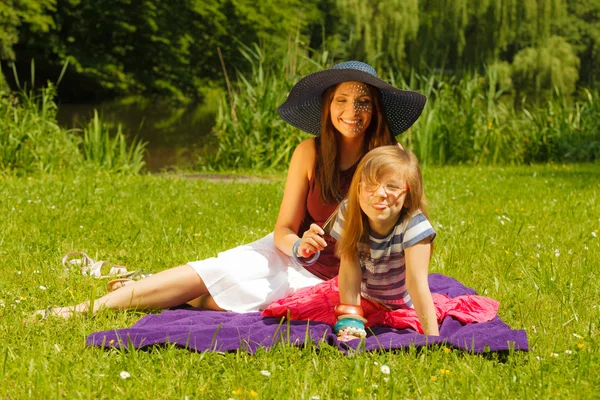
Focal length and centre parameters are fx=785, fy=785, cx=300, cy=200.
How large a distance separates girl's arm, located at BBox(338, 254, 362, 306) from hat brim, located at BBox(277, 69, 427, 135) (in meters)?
0.80

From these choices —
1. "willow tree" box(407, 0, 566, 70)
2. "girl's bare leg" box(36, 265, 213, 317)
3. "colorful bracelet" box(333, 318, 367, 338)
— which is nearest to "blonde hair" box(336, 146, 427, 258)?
"colorful bracelet" box(333, 318, 367, 338)

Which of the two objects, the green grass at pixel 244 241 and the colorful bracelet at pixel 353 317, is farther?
the colorful bracelet at pixel 353 317

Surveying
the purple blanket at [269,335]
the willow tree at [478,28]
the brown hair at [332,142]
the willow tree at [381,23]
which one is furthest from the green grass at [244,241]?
the willow tree at [478,28]

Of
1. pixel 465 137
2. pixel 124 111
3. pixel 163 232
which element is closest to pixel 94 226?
pixel 163 232

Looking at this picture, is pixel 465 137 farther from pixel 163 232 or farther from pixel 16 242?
pixel 16 242

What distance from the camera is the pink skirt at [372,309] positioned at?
337cm

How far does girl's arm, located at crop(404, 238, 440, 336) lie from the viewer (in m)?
3.08

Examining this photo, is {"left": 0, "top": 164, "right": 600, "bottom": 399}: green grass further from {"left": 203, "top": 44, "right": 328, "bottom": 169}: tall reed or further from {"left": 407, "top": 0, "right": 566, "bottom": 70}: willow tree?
{"left": 407, "top": 0, "right": 566, "bottom": 70}: willow tree

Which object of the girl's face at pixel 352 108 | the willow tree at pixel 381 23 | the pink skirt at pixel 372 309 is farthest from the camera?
the willow tree at pixel 381 23

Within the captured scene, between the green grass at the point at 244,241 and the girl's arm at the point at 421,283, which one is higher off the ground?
the girl's arm at the point at 421,283

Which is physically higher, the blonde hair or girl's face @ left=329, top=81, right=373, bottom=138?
girl's face @ left=329, top=81, right=373, bottom=138

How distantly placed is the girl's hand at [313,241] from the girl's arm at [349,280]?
0.11 m

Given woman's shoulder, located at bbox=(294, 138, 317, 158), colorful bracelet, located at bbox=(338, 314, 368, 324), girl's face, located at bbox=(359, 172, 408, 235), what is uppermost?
woman's shoulder, located at bbox=(294, 138, 317, 158)

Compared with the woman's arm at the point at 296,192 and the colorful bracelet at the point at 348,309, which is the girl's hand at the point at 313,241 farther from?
the woman's arm at the point at 296,192
